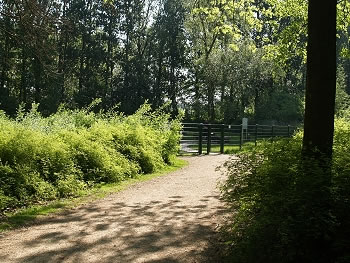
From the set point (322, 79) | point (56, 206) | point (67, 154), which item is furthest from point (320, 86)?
point (67, 154)

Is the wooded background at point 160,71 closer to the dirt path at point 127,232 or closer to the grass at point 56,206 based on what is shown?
the grass at point 56,206

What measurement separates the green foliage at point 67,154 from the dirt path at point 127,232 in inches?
37.4

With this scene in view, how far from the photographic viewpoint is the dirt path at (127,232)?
4.54m

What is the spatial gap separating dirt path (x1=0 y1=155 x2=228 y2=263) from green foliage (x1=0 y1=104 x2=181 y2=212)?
950 millimetres

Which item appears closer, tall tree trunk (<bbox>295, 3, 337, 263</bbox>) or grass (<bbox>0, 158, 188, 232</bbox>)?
tall tree trunk (<bbox>295, 3, 337, 263</bbox>)

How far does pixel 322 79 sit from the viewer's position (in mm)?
4449

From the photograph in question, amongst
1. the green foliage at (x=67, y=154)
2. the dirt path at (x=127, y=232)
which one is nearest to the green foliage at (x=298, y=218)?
the dirt path at (x=127, y=232)

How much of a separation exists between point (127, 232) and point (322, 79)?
10.5 feet

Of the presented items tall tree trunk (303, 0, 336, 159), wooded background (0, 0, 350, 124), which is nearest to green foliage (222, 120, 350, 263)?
tall tree trunk (303, 0, 336, 159)

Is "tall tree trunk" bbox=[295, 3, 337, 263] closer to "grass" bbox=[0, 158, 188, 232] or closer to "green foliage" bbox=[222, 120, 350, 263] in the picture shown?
"green foliage" bbox=[222, 120, 350, 263]

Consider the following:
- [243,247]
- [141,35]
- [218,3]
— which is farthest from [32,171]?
[141,35]

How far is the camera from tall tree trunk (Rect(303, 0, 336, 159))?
445cm

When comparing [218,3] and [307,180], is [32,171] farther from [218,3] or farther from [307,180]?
[218,3]

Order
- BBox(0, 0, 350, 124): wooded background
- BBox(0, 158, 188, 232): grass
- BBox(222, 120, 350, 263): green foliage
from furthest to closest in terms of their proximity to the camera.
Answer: BBox(0, 0, 350, 124): wooded background < BBox(0, 158, 188, 232): grass < BBox(222, 120, 350, 263): green foliage
